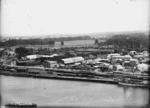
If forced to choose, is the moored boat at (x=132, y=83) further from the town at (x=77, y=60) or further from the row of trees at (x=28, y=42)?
the row of trees at (x=28, y=42)

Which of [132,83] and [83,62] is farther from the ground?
[83,62]

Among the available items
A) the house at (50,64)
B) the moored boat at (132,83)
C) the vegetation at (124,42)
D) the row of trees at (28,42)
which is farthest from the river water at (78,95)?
the vegetation at (124,42)

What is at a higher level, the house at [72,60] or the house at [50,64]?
the house at [72,60]

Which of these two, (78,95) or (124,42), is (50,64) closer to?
(124,42)

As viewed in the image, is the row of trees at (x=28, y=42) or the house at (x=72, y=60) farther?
the house at (x=72, y=60)

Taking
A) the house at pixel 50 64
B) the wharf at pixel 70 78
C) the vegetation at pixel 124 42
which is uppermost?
the vegetation at pixel 124 42

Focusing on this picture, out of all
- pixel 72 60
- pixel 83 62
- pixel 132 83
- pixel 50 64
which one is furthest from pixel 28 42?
pixel 132 83

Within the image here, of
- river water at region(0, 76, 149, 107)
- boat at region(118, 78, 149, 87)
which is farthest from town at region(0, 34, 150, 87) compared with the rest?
river water at region(0, 76, 149, 107)

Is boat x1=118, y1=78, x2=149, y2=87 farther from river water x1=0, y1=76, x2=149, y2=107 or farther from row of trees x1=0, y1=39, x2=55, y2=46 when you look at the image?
row of trees x1=0, y1=39, x2=55, y2=46

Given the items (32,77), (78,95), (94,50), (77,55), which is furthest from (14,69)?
(78,95)

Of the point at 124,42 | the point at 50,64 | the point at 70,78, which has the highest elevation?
the point at 124,42
